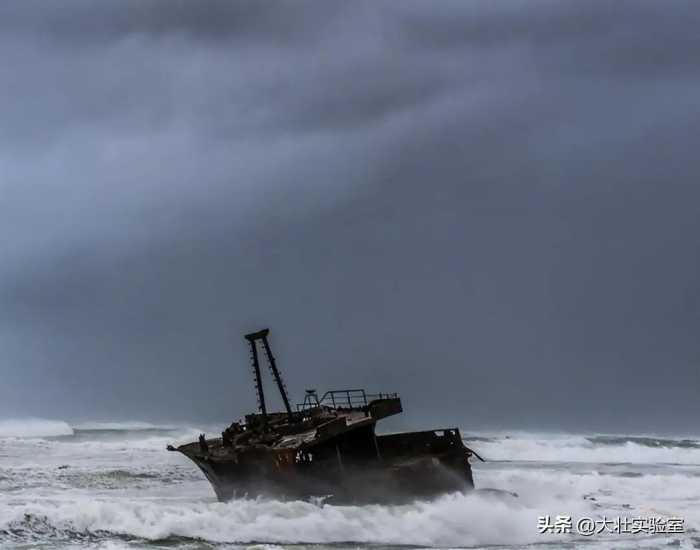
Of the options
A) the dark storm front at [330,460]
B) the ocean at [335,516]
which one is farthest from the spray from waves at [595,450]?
the dark storm front at [330,460]

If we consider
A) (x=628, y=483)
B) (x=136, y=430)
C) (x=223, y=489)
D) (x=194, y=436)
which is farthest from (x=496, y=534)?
(x=136, y=430)

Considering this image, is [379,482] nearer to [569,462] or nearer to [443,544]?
[443,544]

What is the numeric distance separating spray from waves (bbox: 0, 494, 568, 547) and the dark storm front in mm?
1000

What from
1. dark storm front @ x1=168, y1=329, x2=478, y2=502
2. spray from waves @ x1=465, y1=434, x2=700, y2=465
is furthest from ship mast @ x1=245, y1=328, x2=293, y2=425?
spray from waves @ x1=465, y1=434, x2=700, y2=465

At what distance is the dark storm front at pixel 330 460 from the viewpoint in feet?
74.9

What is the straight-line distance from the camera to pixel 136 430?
9131cm

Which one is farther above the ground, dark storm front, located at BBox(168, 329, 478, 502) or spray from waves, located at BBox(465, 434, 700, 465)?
dark storm front, located at BBox(168, 329, 478, 502)

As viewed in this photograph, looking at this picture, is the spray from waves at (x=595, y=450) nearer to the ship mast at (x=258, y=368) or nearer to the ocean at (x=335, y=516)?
the ocean at (x=335, y=516)

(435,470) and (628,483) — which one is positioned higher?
(435,470)

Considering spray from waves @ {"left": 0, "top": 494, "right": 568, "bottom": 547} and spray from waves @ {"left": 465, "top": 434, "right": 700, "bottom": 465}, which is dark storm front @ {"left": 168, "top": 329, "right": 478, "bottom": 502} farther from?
spray from waves @ {"left": 465, "top": 434, "right": 700, "bottom": 465}

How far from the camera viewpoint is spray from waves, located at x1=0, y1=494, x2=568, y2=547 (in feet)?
65.2

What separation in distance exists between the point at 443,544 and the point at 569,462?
36.9m

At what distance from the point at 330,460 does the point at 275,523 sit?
3480 mm

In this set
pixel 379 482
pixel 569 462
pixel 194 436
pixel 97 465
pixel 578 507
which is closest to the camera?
pixel 379 482
